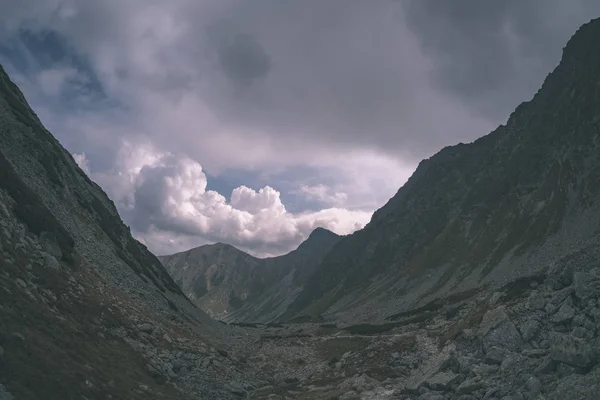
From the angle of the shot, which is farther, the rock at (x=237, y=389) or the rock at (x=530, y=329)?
the rock at (x=237, y=389)

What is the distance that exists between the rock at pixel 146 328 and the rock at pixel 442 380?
31.8 metres

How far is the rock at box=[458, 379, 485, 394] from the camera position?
2650 cm

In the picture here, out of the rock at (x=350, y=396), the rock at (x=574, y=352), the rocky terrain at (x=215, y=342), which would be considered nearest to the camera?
the rock at (x=574, y=352)

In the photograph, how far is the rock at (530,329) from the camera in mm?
30547

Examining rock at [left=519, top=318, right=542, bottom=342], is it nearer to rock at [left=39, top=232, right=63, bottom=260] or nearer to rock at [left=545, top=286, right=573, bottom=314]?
rock at [left=545, top=286, right=573, bottom=314]

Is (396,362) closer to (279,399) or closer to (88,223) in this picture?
(279,399)

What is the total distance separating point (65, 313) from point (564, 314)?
40.9m

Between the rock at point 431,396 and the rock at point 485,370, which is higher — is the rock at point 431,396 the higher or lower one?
the lower one

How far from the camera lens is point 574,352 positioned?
72.3ft

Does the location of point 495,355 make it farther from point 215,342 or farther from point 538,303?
point 215,342

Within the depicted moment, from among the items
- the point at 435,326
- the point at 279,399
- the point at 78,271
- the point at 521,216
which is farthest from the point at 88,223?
the point at 521,216

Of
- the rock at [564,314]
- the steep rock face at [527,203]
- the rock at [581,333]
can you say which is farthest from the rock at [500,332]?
the steep rock face at [527,203]

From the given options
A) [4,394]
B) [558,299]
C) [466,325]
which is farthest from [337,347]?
[4,394]

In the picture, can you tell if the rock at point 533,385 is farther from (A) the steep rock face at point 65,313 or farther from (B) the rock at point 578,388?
(A) the steep rock face at point 65,313
